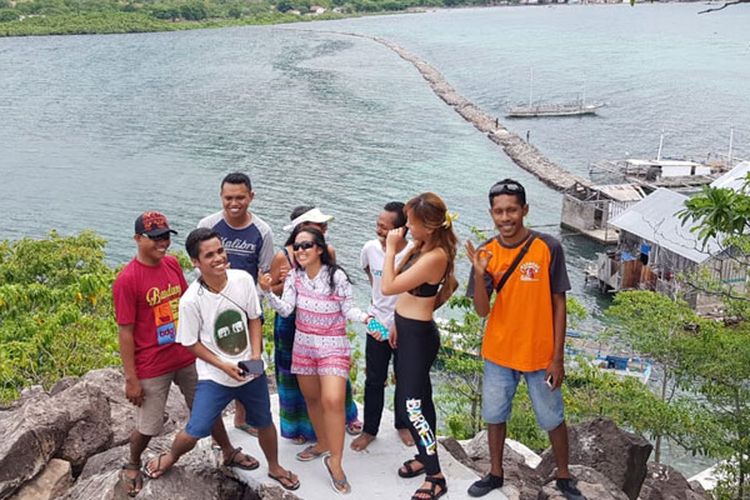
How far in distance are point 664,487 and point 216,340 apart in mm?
6156

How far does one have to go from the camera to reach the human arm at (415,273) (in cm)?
587

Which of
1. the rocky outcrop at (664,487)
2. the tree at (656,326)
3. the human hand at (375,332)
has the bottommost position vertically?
the tree at (656,326)

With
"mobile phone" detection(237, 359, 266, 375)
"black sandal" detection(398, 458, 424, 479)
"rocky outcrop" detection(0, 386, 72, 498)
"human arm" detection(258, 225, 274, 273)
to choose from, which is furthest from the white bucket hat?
"rocky outcrop" detection(0, 386, 72, 498)

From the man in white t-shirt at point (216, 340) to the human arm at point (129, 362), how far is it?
1.33ft

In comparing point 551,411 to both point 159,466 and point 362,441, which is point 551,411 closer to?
point 362,441

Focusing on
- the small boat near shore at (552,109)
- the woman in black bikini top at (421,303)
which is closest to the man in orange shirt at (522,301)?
the woman in black bikini top at (421,303)

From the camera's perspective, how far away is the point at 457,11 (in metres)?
183

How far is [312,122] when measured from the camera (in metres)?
59.7

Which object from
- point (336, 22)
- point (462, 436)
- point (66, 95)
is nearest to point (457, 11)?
point (336, 22)

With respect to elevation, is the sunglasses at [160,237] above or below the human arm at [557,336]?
above

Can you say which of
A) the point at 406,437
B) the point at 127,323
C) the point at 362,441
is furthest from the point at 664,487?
the point at 127,323

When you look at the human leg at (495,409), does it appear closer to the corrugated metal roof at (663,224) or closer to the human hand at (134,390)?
the human hand at (134,390)

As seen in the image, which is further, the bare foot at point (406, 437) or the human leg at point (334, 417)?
the bare foot at point (406, 437)

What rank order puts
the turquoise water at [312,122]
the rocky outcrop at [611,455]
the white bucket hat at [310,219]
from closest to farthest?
the white bucket hat at [310,219], the rocky outcrop at [611,455], the turquoise water at [312,122]
